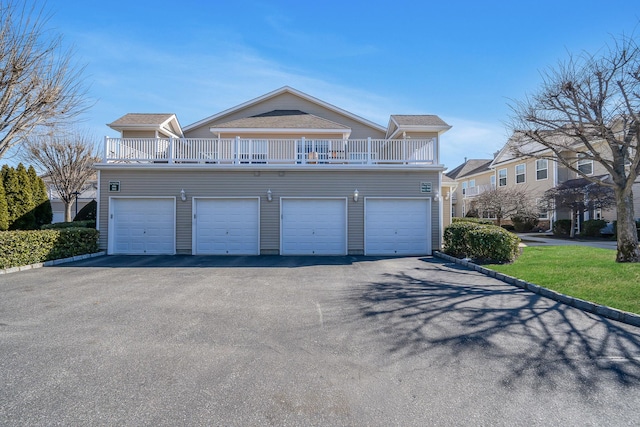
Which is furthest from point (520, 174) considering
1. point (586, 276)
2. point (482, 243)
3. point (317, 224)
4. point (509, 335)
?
point (509, 335)

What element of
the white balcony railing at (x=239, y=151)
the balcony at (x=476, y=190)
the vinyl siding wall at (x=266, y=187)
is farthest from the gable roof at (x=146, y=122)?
the balcony at (x=476, y=190)

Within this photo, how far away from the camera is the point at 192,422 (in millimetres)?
2643

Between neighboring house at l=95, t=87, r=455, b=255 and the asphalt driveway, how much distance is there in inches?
224

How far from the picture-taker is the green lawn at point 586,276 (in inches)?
236

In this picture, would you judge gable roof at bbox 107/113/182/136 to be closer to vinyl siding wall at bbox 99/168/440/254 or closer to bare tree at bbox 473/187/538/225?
vinyl siding wall at bbox 99/168/440/254

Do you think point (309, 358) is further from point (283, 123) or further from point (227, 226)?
point (283, 123)

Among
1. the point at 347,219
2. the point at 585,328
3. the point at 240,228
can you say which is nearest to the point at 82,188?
the point at 240,228

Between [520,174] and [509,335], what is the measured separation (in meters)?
26.7

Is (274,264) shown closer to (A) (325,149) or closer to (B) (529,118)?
(A) (325,149)

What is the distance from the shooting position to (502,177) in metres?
29.4

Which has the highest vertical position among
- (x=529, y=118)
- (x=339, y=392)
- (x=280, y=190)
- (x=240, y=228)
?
(x=529, y=118)

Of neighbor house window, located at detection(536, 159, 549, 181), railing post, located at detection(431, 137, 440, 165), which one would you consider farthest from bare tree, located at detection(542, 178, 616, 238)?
railing post, located at detection(431, 137, 440, 165)

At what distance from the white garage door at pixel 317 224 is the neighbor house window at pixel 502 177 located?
2217 centimetres

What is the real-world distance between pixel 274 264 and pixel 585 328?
7870 mm
